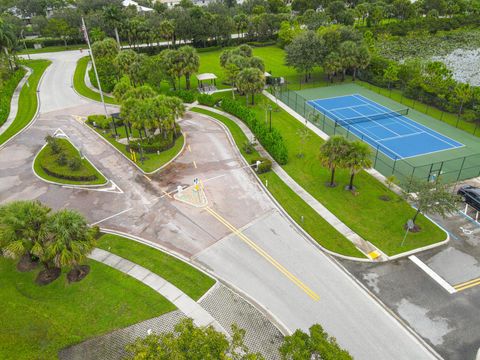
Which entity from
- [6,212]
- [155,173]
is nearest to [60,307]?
[6,212]

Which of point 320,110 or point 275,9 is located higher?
point 275,9

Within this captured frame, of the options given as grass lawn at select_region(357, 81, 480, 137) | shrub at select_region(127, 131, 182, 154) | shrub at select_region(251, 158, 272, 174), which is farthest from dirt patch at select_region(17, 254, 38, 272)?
grass lawn at select_region(357, 81, 480, 137)

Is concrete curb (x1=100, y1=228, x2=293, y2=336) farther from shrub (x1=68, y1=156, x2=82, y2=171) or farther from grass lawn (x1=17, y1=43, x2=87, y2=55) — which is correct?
grass lawn (x1=17, y1=43, x2=87, y2=55)

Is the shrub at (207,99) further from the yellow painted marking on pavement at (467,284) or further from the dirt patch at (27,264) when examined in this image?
the yellow painted marking on pavement at (467,284)

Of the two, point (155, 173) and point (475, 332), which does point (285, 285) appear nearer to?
point (475, 332)

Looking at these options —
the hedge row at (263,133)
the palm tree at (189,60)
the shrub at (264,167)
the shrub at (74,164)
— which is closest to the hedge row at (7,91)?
the shrub at (74,164)

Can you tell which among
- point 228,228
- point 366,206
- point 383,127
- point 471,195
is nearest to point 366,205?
point 366,206

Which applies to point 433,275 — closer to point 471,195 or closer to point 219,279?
point 471,195
